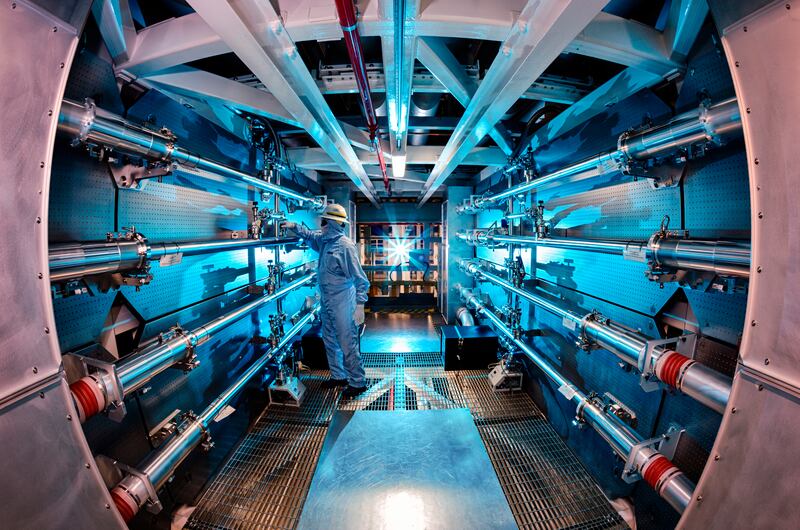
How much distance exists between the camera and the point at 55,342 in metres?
0.98

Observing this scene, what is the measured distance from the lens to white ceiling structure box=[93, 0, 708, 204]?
3.83 feet

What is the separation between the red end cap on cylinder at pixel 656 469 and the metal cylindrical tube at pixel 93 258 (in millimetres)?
2857

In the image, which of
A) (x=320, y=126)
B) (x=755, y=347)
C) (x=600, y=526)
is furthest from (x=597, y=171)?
(x=600, y=526)

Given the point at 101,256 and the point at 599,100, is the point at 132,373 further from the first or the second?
the point at 599,100

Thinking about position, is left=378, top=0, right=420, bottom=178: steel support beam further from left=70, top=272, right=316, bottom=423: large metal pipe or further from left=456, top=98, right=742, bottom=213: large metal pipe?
left=70, top=272, right=316, bottom=423: large metal pipe

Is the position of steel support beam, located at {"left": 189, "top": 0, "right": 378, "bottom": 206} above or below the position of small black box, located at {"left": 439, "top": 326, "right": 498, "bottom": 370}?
above

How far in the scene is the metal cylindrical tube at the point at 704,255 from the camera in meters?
1.11

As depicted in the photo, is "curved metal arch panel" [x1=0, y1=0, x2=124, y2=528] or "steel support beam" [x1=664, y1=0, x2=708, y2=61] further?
"steel support beam" [x1=664, y1=0, x2=708, y2=61]

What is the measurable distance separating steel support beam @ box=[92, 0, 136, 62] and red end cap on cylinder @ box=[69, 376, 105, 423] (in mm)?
1771

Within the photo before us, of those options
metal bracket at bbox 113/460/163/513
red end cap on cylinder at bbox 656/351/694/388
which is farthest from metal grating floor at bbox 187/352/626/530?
red end cap on cylinder at bbox 656/351/694/388

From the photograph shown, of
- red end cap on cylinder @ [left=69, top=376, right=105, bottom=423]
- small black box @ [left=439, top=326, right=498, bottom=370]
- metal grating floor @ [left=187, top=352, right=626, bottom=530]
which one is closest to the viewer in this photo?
red end cap on cylinder @ [left=69, top=376, right=105, bottom=423]

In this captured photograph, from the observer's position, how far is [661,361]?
1365 millimetres

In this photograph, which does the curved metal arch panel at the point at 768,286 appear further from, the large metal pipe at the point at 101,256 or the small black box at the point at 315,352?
the small black box at the point at 315,352

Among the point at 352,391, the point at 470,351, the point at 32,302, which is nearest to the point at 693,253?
the point at 32,302
